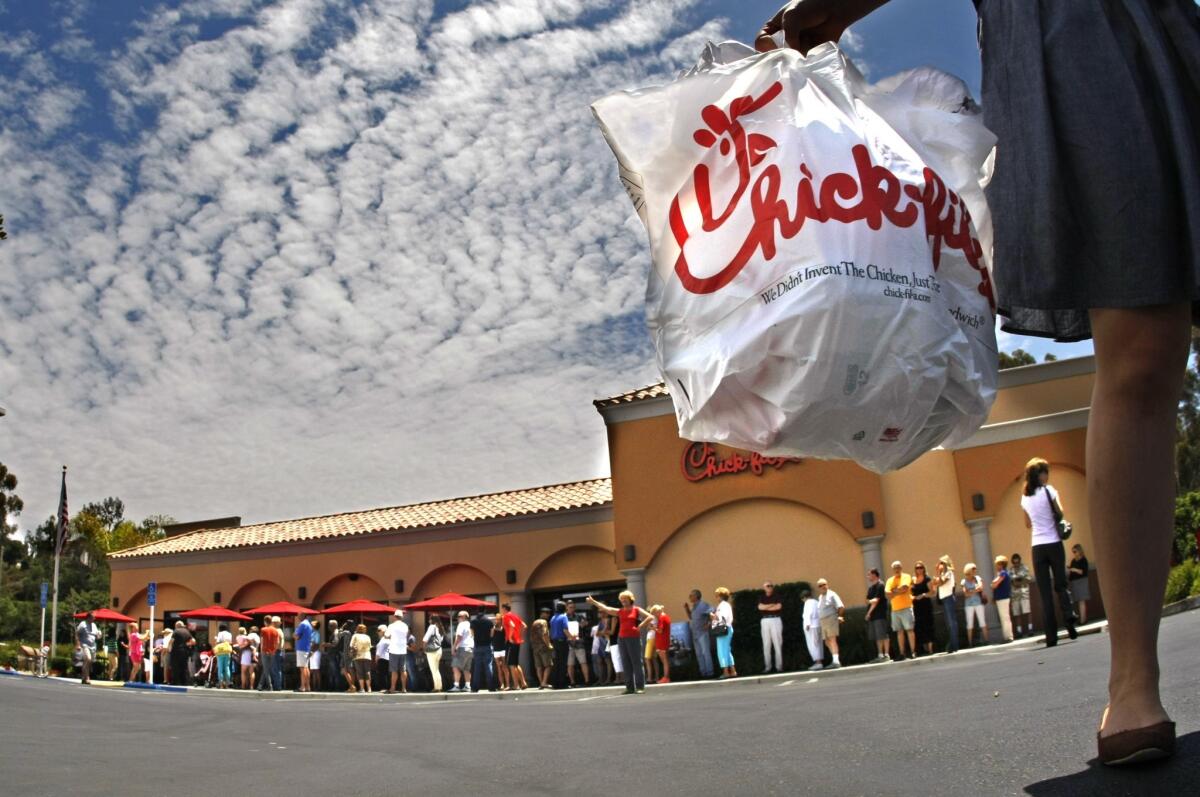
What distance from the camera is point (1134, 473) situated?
161cm

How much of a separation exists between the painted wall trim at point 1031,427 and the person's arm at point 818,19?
18359mm

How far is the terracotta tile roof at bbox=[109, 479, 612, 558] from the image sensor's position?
26.9m

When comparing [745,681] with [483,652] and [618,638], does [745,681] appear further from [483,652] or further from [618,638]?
[483,652]

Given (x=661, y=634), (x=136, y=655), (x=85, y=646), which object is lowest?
(x=136, y=655)

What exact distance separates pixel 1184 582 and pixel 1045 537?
17.5ft

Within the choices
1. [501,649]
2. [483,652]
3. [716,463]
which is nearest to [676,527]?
[716,463]

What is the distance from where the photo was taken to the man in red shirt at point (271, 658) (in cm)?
2206

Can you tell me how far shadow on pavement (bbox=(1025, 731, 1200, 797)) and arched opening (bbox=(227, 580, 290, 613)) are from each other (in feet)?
100.0

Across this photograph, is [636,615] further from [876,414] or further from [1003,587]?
[876,414]

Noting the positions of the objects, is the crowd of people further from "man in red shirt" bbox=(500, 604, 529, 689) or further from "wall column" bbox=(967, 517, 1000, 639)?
"wall column" bbox=(967, 517, 1000, 639)

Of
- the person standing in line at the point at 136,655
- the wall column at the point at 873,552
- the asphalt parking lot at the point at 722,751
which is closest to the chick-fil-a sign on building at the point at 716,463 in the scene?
the wall column at the point at 873,552

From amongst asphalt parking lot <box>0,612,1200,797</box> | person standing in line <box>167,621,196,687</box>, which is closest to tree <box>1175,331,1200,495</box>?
person standing in line <box>167,621,196,687</box>

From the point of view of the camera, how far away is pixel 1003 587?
48.2ft

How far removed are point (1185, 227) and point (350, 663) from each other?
23.3m
